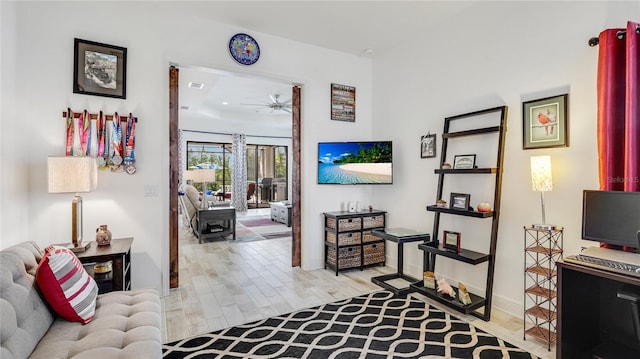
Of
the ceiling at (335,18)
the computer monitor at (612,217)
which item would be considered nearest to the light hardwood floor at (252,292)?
the computer monitor at (612,217)

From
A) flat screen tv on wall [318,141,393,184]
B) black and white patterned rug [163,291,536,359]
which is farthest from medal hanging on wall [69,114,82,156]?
flat screen tv on wall [318,141,393,184]

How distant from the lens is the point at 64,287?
67.4 inches

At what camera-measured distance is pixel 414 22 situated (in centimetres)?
355

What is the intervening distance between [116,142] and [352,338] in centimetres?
280

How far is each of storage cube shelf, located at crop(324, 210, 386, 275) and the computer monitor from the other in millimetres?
2357

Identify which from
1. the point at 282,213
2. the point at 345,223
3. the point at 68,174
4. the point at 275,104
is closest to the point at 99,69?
the point at 68,174

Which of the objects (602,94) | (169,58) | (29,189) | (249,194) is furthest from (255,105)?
(602,94)

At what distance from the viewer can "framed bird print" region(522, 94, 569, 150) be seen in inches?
96.5

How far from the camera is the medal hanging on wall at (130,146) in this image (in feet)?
9.96

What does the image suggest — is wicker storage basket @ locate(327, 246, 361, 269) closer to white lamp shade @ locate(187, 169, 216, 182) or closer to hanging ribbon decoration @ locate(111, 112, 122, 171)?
hanging ribbon decoration @ locate(111, 112, 122, 171)

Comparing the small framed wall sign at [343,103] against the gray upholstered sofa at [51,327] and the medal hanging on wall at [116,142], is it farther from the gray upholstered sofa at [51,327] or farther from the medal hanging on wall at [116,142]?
the gray upholstered sofa at [51,327]

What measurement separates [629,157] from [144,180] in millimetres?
3988

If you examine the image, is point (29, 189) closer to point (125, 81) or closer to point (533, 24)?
point (125, 81)

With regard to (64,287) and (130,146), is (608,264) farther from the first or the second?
(130,146)
